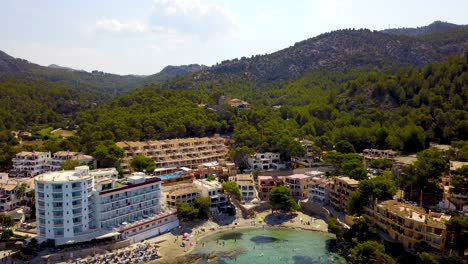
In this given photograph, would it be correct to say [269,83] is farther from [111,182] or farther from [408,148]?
[111,182]

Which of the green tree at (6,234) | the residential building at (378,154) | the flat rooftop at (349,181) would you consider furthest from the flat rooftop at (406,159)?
the green tree at (6,234)

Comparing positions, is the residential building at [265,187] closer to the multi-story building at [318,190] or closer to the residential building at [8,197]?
the multi-story building at [318,190]

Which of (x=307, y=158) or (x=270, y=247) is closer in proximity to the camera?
(x=270, y=247)

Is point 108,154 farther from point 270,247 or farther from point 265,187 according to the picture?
point 270,247

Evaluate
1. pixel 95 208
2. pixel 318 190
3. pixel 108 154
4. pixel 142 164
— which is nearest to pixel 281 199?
pixel 318 190

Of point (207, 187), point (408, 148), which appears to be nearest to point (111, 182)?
point (207, 187)
